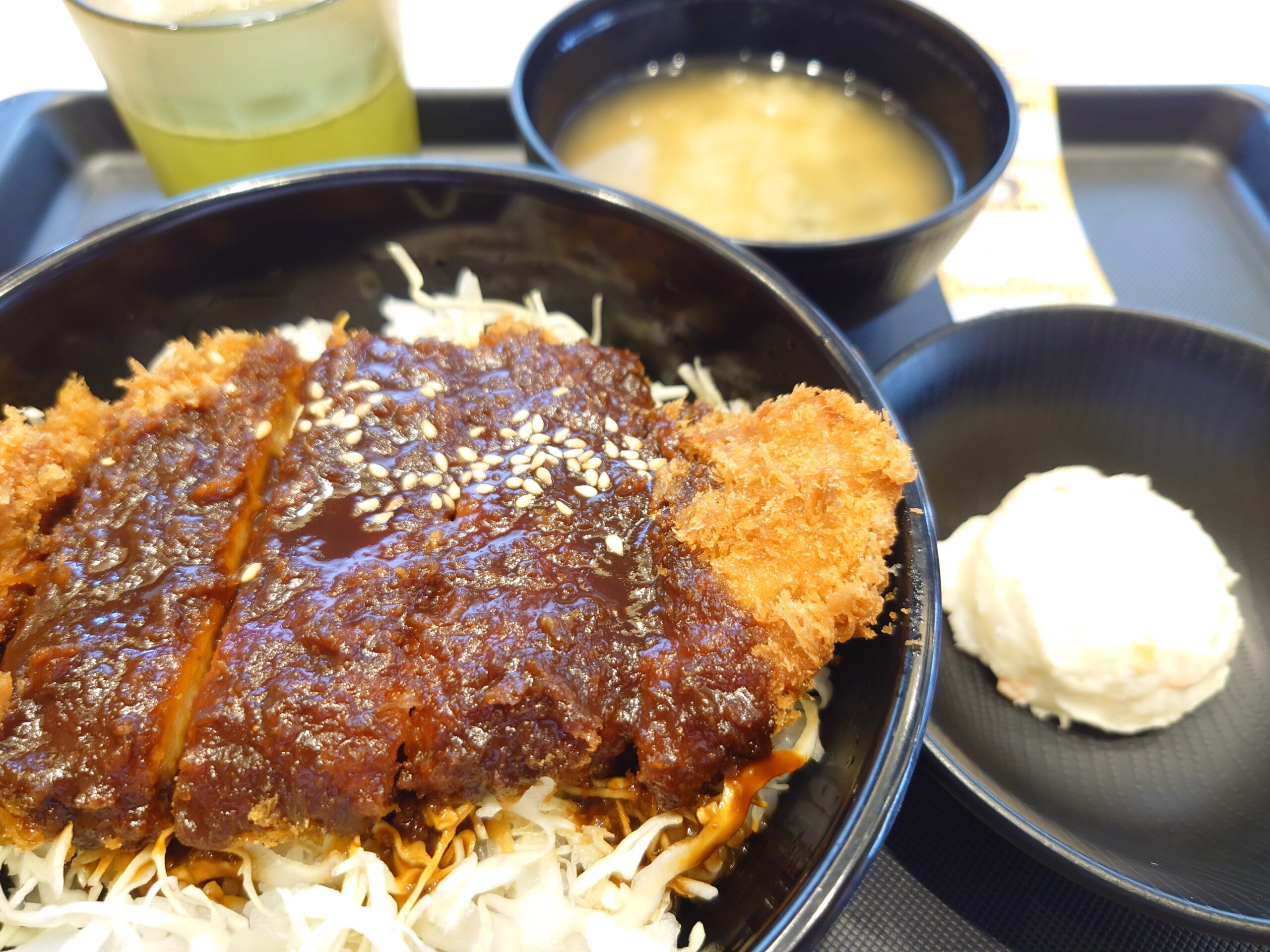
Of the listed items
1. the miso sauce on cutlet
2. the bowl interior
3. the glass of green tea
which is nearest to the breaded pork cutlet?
the glass of green tea

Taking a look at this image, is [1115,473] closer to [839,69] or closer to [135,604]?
[839,69]

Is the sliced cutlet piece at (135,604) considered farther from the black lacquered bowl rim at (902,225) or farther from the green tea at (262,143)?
the black lacquered bowl rim at (902,225)

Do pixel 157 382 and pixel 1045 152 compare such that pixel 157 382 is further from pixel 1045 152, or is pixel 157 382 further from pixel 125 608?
pixel 1045 152

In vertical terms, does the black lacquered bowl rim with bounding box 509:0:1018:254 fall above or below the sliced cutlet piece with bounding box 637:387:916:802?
above

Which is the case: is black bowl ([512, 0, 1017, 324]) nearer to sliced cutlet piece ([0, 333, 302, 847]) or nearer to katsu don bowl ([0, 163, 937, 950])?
katsu don bowl ([0, 163, 937, 950])

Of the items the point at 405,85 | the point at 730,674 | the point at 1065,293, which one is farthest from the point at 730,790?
the point at 405,85

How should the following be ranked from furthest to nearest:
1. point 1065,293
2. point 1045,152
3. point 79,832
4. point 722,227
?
point 1045,152, point 1065,293, point 722,227, point 79,832

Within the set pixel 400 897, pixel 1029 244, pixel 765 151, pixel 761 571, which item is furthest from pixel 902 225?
pixel 400 897
